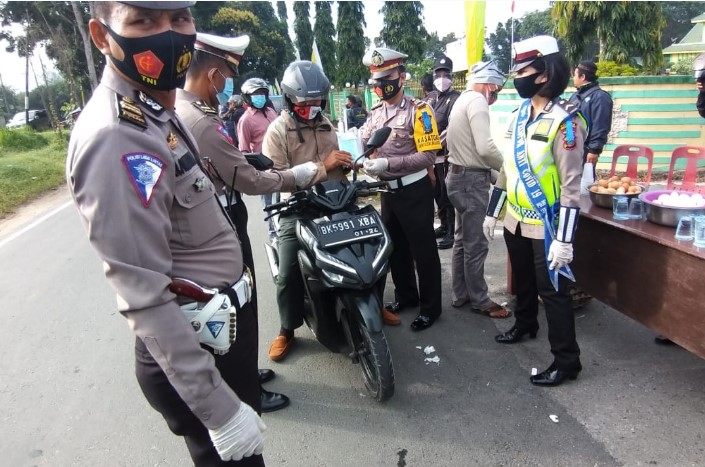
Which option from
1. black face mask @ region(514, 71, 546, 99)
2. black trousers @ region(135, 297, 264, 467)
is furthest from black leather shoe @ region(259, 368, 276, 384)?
black face mask @ region(514, 71, 546, 99)

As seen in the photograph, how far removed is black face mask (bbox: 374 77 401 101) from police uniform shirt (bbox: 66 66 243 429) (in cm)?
235

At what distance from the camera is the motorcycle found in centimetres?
260

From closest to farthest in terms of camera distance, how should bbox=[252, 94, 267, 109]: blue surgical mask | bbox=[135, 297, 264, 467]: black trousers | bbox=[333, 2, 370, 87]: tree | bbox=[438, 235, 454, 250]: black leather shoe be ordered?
bbox=[135, 297, 264, 467]: black trousers < bbox=[438, 235, 454, 250]: black leather shoe < bbox=[252, 94, 267, 109]: blue surgical mask < bbox=[333, 2, 370, 87]: tree

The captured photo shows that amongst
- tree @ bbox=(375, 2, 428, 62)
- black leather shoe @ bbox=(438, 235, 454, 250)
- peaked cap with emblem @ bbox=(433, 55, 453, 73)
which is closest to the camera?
black leather shoe @ bbox=(438, 235, 454, 250)

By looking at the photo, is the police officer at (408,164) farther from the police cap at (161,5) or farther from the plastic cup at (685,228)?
the police cap at (161,5)

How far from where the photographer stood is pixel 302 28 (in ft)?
139

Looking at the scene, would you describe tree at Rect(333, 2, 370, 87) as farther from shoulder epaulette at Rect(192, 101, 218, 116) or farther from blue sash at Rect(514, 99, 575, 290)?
shoulder epaulette at Rect(192, 101, 218, 116)

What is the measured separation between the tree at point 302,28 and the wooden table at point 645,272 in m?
42.2

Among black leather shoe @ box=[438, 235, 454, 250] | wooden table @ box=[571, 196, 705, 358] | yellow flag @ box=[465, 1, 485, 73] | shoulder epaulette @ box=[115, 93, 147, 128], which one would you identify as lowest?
black leather shoe @ box=[438, 235, 454, 250]

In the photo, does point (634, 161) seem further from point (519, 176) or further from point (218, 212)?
point (218, 212)

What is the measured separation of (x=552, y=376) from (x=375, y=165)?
1713mm

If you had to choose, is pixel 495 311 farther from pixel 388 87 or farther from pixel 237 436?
pixel 237 436

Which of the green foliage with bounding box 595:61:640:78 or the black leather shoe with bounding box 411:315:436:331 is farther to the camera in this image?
the green foliage with bounding box 595:61:640:78

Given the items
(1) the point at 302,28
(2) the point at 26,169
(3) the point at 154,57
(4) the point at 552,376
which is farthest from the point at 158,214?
(1) the point at 302,28
